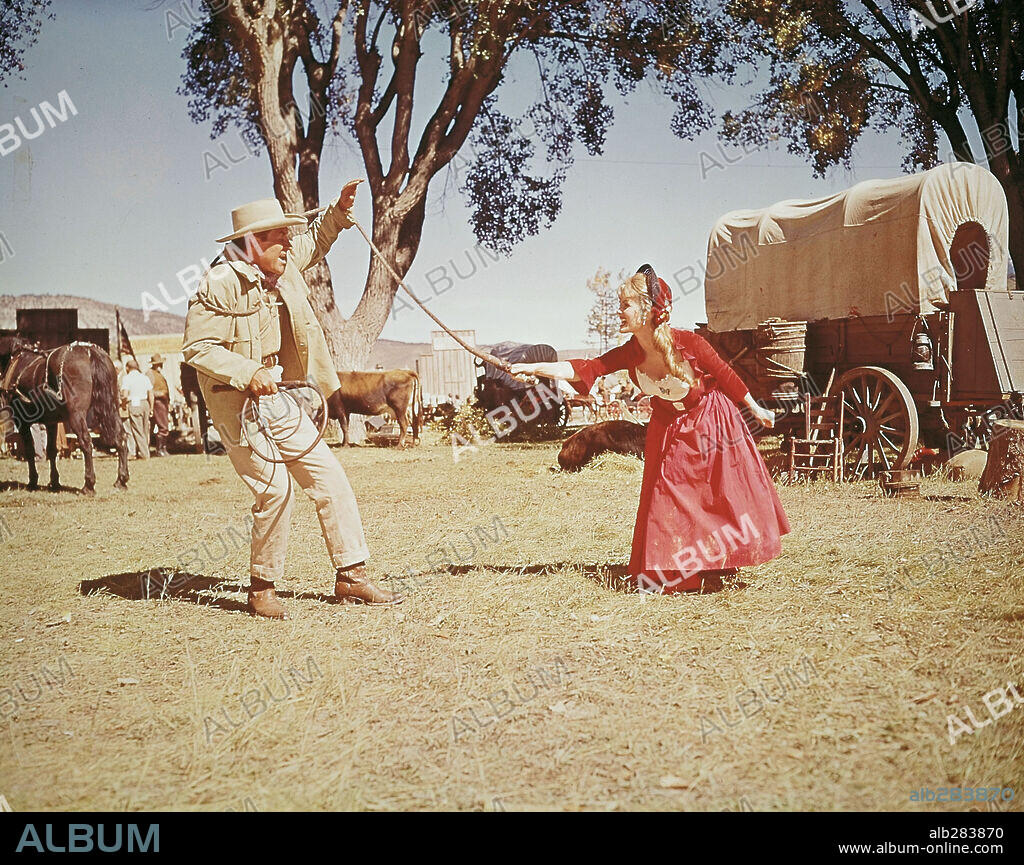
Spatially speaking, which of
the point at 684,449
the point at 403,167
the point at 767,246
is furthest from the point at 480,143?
the point at 684,449

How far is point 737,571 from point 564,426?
12.7 metres

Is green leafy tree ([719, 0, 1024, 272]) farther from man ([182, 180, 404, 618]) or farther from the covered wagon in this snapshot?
man ([182, 180, 404, 618])

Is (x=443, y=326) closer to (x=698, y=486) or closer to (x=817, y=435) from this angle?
(x=698, y=486)

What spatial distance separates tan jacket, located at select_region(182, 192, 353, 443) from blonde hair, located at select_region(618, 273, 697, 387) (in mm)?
1458

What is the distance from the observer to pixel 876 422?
8141 millimetres

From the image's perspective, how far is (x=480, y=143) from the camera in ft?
54.8

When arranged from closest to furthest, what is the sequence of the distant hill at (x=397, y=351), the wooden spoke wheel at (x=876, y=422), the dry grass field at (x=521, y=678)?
the dry grass field at (x=521, y=678) < the wooden spoke wheel at (x=876, y=422) < the distant hill at (x=397, y=351)

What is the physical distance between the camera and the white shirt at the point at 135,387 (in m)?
13.5

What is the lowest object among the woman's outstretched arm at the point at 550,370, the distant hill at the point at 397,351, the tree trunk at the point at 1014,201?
the woman's outstretched arm at the point at 550,370

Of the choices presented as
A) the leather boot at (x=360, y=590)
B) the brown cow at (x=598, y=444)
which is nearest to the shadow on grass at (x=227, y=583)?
the leather boot at (x=360, y=590)

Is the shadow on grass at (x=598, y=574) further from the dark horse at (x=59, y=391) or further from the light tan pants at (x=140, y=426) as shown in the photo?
the light tan pants at (x=140, y=426)

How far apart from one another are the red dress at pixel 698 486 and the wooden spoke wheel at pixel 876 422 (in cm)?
401

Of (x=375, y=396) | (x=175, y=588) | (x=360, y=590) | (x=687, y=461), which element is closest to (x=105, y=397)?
(x=375, y=396)
